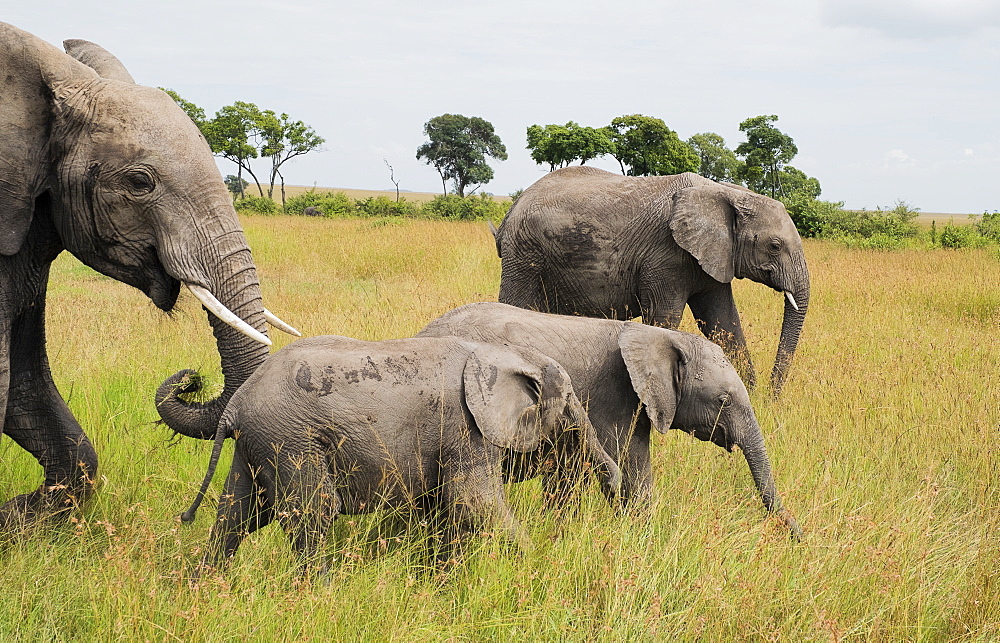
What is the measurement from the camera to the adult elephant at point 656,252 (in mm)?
7141

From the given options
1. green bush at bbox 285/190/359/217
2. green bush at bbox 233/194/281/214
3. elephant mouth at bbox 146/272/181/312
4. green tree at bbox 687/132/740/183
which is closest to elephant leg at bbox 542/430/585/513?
elephant mouth at bbox 146/272/181/312

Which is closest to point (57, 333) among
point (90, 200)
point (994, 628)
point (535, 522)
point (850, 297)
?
point (90, 200)

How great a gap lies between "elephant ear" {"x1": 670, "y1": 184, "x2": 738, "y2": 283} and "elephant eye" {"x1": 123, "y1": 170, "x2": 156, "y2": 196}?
440 cm

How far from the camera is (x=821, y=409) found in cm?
611

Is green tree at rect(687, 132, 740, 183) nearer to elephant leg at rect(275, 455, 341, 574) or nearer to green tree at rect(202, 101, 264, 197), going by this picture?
green tree at rect(202, 101, 264, 197)

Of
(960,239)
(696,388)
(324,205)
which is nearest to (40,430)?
(696,388)

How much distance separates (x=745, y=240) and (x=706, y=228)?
1.13ft

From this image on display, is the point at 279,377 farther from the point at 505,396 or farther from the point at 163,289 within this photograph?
the point at 505,396

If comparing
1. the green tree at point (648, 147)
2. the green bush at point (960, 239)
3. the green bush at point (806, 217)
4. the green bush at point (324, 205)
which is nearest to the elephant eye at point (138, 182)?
the green bush at point (960, 239)

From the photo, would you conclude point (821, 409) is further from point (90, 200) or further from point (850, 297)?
point (850, 297)

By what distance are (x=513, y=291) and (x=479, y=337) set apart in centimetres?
339

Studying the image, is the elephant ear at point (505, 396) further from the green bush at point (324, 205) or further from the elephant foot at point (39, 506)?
the green bush at point (324, 205)

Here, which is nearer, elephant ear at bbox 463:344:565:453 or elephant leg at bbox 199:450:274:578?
elephant leg at bbox 199:450:274:578

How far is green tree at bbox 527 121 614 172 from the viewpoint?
40.2 m
